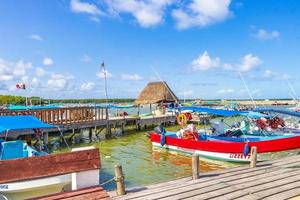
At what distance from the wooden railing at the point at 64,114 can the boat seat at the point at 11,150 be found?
9709mm

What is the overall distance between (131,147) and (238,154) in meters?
8.97

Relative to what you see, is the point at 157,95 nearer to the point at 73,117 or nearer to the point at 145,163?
the point at 73,117

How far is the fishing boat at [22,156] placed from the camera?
6984 millimetres

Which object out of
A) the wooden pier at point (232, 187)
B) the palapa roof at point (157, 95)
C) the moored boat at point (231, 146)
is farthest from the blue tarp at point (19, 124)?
the palapa roof at point (157, 95)

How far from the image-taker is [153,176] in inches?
566

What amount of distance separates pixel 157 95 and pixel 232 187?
3905 cm

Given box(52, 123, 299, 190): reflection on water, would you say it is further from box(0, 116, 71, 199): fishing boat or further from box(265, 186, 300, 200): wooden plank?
box(265, 186, 300, 200): wooden plank

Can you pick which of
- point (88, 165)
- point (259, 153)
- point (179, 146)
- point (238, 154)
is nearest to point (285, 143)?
point (259, 153)

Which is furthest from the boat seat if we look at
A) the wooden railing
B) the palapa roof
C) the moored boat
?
the palapa roof

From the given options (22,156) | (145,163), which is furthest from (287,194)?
(145,163)

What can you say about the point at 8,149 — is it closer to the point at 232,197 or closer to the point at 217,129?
the point at 232,197

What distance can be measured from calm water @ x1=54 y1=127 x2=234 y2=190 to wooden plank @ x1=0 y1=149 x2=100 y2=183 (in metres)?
6.41

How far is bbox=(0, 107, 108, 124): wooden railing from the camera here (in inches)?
864

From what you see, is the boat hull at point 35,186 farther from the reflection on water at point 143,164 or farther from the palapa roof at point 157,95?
the palapa roof at point 157,95
